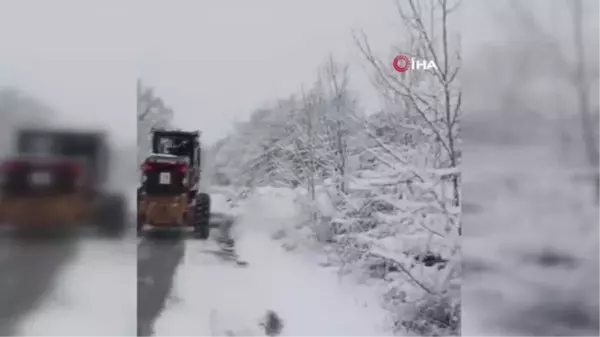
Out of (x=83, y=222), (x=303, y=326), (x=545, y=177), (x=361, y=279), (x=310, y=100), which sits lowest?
(x=303, y=326)

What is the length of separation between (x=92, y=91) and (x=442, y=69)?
151 cm

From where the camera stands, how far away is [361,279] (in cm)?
238

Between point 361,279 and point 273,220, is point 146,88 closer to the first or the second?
point 273,220

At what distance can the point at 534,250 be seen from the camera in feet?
8.10

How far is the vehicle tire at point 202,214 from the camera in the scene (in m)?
2.32

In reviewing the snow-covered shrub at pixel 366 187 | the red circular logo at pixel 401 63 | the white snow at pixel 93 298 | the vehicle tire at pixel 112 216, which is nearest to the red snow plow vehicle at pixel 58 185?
the vehicle tire at pixel 112 216

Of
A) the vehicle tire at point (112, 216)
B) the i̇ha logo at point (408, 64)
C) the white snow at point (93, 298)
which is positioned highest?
the i̇ha logo at point (408, 64)

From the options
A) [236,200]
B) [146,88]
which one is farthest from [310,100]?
[146,88]

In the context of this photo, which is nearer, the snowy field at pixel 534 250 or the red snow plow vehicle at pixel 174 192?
the red snow plow vehicle at pixel 174 192

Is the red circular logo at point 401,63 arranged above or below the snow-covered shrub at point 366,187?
above

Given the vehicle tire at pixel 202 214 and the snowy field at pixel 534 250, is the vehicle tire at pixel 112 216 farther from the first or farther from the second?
the snowy field at pixel 534 250

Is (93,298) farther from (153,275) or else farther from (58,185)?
(58,185)

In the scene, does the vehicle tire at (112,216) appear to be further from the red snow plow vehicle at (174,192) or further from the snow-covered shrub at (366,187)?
the snow-covered shrub at (366,187)

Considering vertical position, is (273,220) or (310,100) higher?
(310,100)
